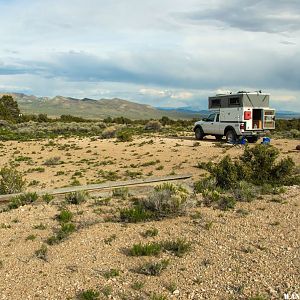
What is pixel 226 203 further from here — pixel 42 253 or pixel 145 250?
pixel 42 253

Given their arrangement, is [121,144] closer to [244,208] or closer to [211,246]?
[244,208]

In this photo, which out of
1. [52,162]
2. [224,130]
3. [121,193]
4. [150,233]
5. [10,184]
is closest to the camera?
[150,233]

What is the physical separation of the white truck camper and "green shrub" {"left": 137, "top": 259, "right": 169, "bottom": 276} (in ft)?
58.3

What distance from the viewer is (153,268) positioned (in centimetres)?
623

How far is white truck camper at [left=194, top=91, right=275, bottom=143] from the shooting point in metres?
23.3

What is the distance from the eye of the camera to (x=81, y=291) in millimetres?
5859

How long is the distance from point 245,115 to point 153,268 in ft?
59.4

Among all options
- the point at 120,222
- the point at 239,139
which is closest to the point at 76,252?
the point at 120,222

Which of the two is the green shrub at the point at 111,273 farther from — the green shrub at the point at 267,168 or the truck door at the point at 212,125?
the truck door at the point at 212,125

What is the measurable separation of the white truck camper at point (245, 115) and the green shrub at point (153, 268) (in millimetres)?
17780

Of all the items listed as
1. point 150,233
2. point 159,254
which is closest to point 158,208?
point 150,233

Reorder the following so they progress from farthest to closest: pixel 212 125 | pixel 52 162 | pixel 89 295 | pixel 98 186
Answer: pixel 212 125 < pixel 52 162 < pixel 98 186 < pixel 89 295

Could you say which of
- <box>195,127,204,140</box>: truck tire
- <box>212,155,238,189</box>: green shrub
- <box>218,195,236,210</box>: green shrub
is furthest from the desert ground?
<box>195,127,204,140</box>: truck tire

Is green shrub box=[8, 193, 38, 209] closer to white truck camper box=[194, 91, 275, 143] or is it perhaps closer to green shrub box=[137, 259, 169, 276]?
green shrub box=[137, 259, 169, 276]
